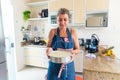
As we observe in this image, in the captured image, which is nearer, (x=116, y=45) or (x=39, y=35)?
(x=116, y=45)

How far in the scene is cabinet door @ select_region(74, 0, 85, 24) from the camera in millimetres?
3020

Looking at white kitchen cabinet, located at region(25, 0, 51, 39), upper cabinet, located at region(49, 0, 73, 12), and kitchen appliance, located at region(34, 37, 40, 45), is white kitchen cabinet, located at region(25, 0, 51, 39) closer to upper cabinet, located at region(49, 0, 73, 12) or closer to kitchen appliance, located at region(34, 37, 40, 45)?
kitchen appliance, located at region(34, 37, 40, 45)

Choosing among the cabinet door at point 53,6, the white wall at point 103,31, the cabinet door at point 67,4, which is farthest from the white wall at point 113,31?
the cabinet door at point 53,6

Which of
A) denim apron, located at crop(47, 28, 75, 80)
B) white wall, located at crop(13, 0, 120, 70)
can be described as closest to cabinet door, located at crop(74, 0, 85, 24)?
white wall, located at crop(13, 0, 120, 70)

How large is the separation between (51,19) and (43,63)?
54.5 inches

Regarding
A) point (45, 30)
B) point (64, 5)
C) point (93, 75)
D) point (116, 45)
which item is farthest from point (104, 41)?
point (93, 75)

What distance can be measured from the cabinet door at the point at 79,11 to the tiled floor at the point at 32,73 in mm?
1783

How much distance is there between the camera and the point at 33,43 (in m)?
3.97

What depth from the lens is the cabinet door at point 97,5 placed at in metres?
2.81

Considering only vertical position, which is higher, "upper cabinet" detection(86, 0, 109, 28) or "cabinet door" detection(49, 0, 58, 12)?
"cabinet door" detection(49, 0, 58, 12)

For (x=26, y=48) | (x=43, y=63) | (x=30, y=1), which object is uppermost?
(x=30, y=1)

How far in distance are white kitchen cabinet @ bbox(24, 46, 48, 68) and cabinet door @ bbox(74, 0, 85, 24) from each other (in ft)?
4.42

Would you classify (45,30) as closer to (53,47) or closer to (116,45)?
(116,45)

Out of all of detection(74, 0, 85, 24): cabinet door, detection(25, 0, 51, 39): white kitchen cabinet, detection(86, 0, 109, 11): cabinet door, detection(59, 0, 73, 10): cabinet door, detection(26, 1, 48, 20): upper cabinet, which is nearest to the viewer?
detection(86, 0, 109, 11): cabinet door
